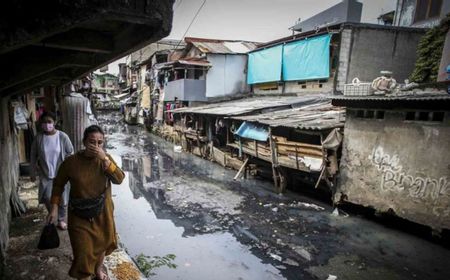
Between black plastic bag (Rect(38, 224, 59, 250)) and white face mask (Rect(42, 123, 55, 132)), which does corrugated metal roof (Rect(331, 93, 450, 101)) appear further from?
black plastic bag (Rect(38, 224, 59, 250))

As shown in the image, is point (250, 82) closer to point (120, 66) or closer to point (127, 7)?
point (127, 7)

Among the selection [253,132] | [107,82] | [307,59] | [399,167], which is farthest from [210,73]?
[107,82]

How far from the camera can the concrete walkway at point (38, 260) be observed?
421cm

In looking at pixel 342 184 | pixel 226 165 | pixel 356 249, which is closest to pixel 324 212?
pixel 342 184

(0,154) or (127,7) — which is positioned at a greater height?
(127,7)

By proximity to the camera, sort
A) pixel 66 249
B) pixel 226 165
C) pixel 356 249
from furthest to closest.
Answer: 1. pixel 226 165
2. pixel 356 249
3. pixel 66 249

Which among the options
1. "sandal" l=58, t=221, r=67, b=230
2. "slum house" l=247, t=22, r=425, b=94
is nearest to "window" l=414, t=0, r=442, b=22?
"slum house" l=247, t=22, r=425, b=94

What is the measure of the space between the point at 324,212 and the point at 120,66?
5123cm

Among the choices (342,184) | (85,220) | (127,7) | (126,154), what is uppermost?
(127,7)

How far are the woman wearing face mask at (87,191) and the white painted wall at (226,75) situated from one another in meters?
19.8

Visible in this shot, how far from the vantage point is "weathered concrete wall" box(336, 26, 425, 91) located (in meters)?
14.6

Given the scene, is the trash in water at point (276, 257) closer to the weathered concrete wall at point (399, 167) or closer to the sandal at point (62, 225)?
the weathered concrete wall at point (399, 167)

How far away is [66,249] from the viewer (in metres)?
4.88

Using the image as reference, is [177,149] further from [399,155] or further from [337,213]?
[399,155]
